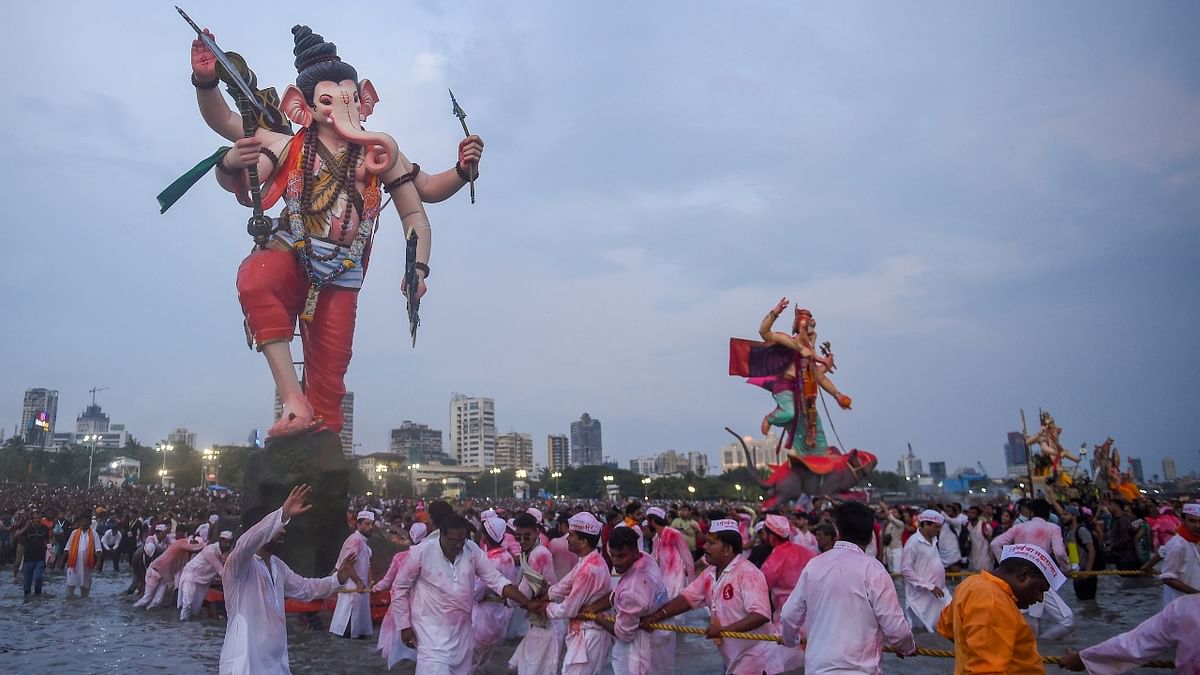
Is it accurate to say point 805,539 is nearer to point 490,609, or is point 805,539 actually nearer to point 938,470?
point 490,609

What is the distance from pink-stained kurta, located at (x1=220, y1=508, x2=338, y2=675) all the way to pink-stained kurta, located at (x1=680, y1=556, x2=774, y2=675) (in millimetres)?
2686

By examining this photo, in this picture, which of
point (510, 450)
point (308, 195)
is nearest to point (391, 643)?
point (308, 195)

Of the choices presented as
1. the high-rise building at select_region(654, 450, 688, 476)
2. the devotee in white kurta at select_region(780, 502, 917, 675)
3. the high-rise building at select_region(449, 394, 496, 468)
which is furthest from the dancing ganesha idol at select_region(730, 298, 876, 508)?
the high-rise building at select_region(654, 450, 688, 476)

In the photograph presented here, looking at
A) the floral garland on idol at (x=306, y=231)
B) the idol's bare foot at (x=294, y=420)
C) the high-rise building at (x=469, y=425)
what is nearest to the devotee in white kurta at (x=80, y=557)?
the idol's bare foot at (x=294, y=420)

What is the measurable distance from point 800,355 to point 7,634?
2024 centimetres

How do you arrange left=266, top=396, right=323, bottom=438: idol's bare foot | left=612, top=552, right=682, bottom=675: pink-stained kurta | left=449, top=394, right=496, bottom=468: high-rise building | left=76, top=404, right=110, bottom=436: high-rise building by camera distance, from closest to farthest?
left=612, top=552, right=682, bottom=675: pink-stained kurta → left=266, top=396, right=323, bottom=438: idol's bare foot → left=449, top=394, right=496, bottom=468: high-rise building → left=76, top=404, right=110, bottom=436: high-rise building

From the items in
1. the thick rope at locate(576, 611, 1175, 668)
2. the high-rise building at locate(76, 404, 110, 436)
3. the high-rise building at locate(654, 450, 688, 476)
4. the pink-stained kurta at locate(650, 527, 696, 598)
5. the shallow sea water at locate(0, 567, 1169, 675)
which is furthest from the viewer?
the high-rise building at locate(654, 450, 688, 476)

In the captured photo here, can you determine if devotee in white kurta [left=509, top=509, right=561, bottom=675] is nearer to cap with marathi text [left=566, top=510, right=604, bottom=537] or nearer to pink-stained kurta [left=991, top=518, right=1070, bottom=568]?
cap with marathi text [left=566, top=510, right=604, bottom=537]

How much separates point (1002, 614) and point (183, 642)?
10537 millimetres

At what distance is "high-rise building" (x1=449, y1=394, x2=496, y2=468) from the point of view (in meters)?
110

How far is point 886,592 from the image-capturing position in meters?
4.23

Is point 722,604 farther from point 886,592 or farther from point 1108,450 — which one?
point 1108,450

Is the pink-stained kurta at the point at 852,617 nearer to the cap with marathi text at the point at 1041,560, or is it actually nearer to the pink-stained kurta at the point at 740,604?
the cap with marathi text at the point at 1041,560

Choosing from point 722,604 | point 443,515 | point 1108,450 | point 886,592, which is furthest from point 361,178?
point 1108,450
